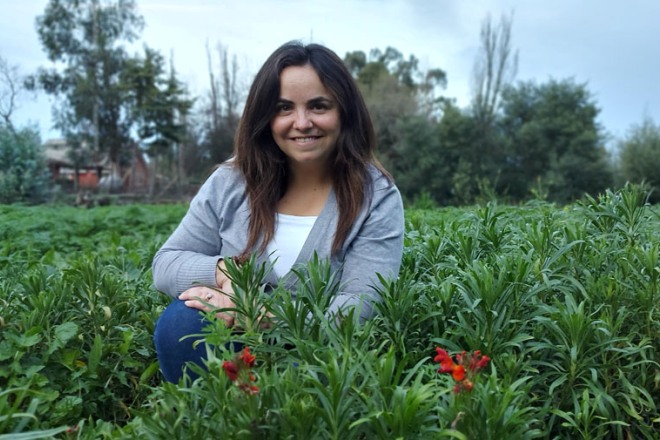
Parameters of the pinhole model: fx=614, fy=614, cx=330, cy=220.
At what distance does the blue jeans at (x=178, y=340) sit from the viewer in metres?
1.97

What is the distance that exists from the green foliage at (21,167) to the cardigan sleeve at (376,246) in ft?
50.5

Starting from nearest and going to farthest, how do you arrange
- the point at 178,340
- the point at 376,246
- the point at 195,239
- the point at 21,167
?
1. the point at 178,340
2. the point at 376,246
3. the point at 195,239
4. the point at 21,167

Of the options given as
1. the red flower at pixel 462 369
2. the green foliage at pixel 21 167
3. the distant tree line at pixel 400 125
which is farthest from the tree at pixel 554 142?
the red flower at pixel 462 369

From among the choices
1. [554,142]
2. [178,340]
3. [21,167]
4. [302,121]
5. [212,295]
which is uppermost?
[554,142]

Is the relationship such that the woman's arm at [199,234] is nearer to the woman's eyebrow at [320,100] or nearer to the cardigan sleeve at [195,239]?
the cardigan sleeve at [195,239]

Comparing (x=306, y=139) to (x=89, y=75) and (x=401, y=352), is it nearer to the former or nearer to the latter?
(x=401, y=352)

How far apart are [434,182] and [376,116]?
5893 mm

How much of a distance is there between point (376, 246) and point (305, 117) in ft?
1.82

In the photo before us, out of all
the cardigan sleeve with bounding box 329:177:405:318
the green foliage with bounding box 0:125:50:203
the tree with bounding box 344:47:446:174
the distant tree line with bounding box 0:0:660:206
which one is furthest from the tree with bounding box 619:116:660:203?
the cardigan sleeve with bounding box 329:177:405:318

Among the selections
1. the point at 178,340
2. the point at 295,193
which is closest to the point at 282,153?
the point at 295,193

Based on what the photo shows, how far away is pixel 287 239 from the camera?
232 cm

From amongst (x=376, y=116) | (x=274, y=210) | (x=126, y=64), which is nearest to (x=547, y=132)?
(x=376, y=116)

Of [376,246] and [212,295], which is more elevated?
[376,246]

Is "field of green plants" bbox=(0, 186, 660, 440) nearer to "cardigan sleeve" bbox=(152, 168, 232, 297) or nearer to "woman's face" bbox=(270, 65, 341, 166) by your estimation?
"cardigan sleeve" bbox=(152, 168, 232, 297)
